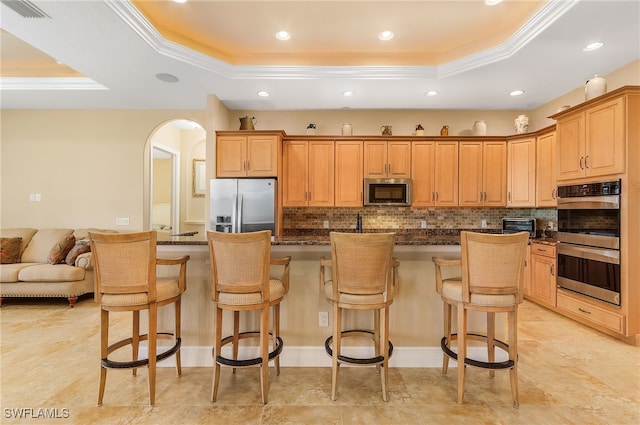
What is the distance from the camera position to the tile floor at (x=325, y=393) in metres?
1.81

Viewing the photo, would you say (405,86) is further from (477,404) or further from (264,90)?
(477,404)

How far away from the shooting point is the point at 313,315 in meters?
2.42

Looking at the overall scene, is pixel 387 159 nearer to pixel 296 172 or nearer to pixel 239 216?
pixel 296 172

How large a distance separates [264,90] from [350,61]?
3.98 feet

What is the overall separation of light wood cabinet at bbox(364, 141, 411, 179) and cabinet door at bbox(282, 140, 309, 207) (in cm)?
93

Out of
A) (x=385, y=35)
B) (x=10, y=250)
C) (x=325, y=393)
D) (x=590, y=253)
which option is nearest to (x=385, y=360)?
(x=325, y=393)

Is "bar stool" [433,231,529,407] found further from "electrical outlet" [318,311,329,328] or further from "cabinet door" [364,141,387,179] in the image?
"cabinet door" [364,141,387,179]

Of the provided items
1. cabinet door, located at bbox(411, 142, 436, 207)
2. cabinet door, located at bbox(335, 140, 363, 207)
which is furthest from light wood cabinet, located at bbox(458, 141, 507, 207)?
cabinet door, located at bbox(335, 140, 363, 207)

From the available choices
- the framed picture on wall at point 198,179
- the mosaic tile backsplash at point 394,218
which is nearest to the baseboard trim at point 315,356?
the mosaic tile backsplash at point 394,218

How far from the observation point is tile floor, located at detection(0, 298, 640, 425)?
1812 mm

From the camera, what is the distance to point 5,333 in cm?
306

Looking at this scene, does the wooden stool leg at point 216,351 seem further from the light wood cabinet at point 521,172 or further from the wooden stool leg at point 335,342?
the light wood cabinet at point 521,172

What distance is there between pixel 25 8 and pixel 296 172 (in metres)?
3.11

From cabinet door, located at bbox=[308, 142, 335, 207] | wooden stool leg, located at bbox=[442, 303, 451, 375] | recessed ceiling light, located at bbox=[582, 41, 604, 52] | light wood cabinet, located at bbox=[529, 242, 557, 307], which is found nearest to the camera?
wooden stool leg, located at bbox=[442, 303, 451, 375]
